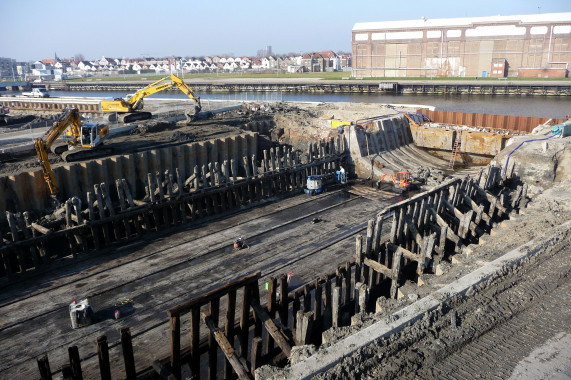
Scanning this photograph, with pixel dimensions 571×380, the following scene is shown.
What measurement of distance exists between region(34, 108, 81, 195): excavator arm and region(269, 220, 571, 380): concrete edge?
14.2 meters

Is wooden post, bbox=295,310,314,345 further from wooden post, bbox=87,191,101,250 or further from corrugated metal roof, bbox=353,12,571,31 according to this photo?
corrugated metal roof, bbox=353,12,571,31

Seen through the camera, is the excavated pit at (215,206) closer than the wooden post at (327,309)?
No

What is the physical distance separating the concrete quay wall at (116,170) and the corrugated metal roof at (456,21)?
224 feet

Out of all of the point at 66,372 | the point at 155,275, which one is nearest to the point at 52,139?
the point at 155,275

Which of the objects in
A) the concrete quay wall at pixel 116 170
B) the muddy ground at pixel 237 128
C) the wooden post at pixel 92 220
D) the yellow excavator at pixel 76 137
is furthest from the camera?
the muddy ground at pixel 237 128

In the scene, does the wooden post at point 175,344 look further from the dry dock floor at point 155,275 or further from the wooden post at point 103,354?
the dry dock floor at point 155,275

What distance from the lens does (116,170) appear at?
19281 millimetres

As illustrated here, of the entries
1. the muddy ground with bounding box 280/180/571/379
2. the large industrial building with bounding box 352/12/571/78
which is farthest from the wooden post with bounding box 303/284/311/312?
the large industrial building with bounding box 352/12/571/78

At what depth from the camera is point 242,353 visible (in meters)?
9.62

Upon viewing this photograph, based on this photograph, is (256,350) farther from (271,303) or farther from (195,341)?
(271,303)

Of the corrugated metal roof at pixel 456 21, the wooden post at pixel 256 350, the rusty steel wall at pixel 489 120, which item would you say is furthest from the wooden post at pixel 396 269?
the corrugated metal roof at pixel 456 21

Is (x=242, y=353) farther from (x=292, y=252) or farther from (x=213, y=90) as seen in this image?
(x=213, y=90)

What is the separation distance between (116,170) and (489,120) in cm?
2431

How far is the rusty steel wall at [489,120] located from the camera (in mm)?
28219
